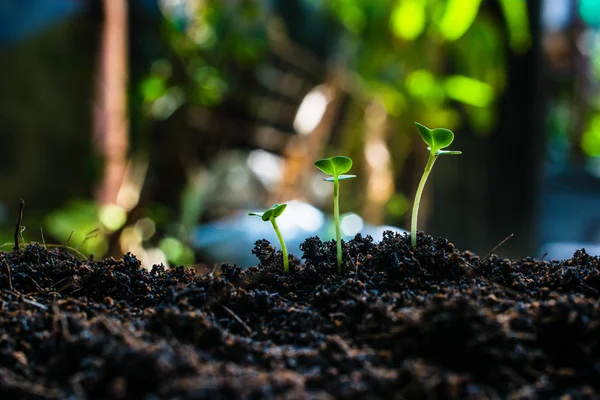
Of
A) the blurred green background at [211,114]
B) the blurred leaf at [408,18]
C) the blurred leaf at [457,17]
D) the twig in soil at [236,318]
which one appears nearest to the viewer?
the twig in soil at [236,318]

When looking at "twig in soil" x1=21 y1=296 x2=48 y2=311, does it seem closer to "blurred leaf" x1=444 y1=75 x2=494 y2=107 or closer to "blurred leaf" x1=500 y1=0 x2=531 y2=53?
"blurred leaf" x1=444 y1=75 x2=494 y2=107

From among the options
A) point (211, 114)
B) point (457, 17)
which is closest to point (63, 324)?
point (457, 17)

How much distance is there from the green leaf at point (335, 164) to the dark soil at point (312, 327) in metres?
0.13

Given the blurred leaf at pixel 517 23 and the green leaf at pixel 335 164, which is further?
the blurred leaf at pixel 517 23

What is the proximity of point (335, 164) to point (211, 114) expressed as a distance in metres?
2.32

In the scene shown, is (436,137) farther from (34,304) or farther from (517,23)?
(517,23)

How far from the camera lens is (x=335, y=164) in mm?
683

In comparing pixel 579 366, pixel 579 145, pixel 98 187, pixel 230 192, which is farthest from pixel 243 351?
pixel 579 145

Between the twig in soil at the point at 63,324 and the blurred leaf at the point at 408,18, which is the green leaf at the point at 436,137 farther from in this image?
the blurred leaf at the point at 408,18

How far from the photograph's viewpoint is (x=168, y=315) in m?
0.57

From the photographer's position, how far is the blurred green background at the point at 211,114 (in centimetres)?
250

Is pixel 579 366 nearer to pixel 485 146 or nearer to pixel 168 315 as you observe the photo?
pixel 168 315

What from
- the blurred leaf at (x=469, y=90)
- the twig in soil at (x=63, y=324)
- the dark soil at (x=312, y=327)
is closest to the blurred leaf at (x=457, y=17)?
the blurred leaf at (x=469, y=90)

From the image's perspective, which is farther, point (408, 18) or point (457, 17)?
point (408, 18)
